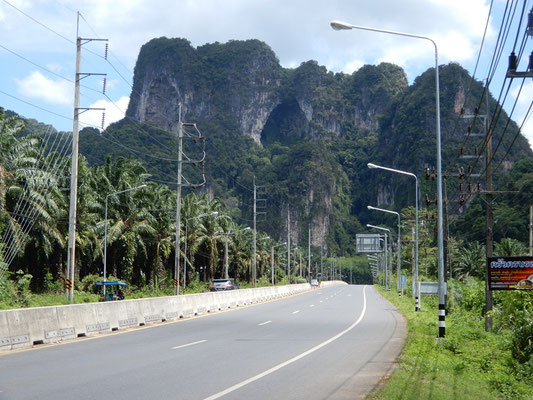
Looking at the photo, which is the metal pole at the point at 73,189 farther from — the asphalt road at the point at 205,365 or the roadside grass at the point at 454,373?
the roadside grass at the point at 454,373

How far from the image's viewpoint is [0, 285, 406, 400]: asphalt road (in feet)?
32.9

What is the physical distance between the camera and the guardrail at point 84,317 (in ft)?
50.7

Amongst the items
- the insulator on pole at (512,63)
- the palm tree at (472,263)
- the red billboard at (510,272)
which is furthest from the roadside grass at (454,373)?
the palm tree at (472,263)

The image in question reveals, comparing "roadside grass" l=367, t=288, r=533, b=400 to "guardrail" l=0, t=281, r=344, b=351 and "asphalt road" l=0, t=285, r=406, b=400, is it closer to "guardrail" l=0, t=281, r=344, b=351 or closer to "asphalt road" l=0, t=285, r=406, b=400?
"asphalt road" l=0, t=285, r=406, b=400

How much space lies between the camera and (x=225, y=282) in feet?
192

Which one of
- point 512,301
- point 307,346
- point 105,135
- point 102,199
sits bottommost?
point 307,346

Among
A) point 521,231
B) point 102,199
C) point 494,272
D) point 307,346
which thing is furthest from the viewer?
point 521,231

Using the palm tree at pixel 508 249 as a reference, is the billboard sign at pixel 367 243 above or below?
above

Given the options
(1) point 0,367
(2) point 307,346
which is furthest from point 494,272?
(1) point 0,367

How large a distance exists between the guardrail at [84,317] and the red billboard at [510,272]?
12.1 meters

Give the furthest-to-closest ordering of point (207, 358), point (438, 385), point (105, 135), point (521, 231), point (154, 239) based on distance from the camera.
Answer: point (105, 135) → point (521, 231) → point (154, 239) → point (207, 358) → point (438, 385)

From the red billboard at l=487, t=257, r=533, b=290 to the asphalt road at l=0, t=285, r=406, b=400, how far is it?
3.42 metres

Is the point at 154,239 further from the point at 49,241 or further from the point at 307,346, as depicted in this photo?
the point at 307,346

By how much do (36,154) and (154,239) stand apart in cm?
2003
